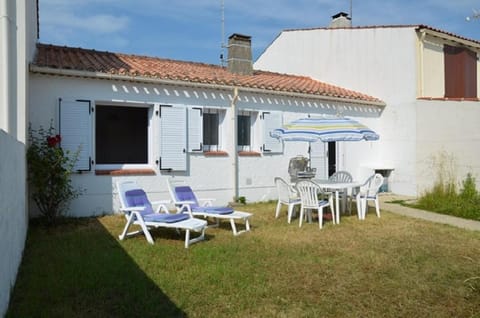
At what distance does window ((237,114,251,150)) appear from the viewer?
12.7 m

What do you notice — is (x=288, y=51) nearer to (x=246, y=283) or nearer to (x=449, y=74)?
(x=449, y=74)

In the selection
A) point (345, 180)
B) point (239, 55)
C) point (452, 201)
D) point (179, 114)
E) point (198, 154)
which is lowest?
point (452, 201)

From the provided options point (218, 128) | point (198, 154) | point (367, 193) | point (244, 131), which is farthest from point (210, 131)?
point (367, 193)

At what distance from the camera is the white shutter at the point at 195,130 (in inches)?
447

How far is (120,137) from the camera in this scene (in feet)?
56.7

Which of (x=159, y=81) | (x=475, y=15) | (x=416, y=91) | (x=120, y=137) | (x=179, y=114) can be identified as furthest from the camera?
(x=120, y=137)

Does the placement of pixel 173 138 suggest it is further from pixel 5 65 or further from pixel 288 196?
pixel 5 65

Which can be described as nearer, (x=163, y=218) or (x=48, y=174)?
A: (x=163, y=218)

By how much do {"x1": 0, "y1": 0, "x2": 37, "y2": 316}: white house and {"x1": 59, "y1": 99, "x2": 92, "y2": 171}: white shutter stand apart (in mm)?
2093

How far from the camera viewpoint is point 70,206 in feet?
31.5

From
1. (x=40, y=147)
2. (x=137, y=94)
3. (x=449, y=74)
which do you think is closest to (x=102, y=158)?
(x=137, y=94)

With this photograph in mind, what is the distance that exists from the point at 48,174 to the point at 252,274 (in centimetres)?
519

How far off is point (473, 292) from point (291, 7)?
14.2 meters

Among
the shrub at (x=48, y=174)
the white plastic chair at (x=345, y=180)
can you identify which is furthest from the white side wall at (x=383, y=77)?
the shrub at (x=48, y=174)
